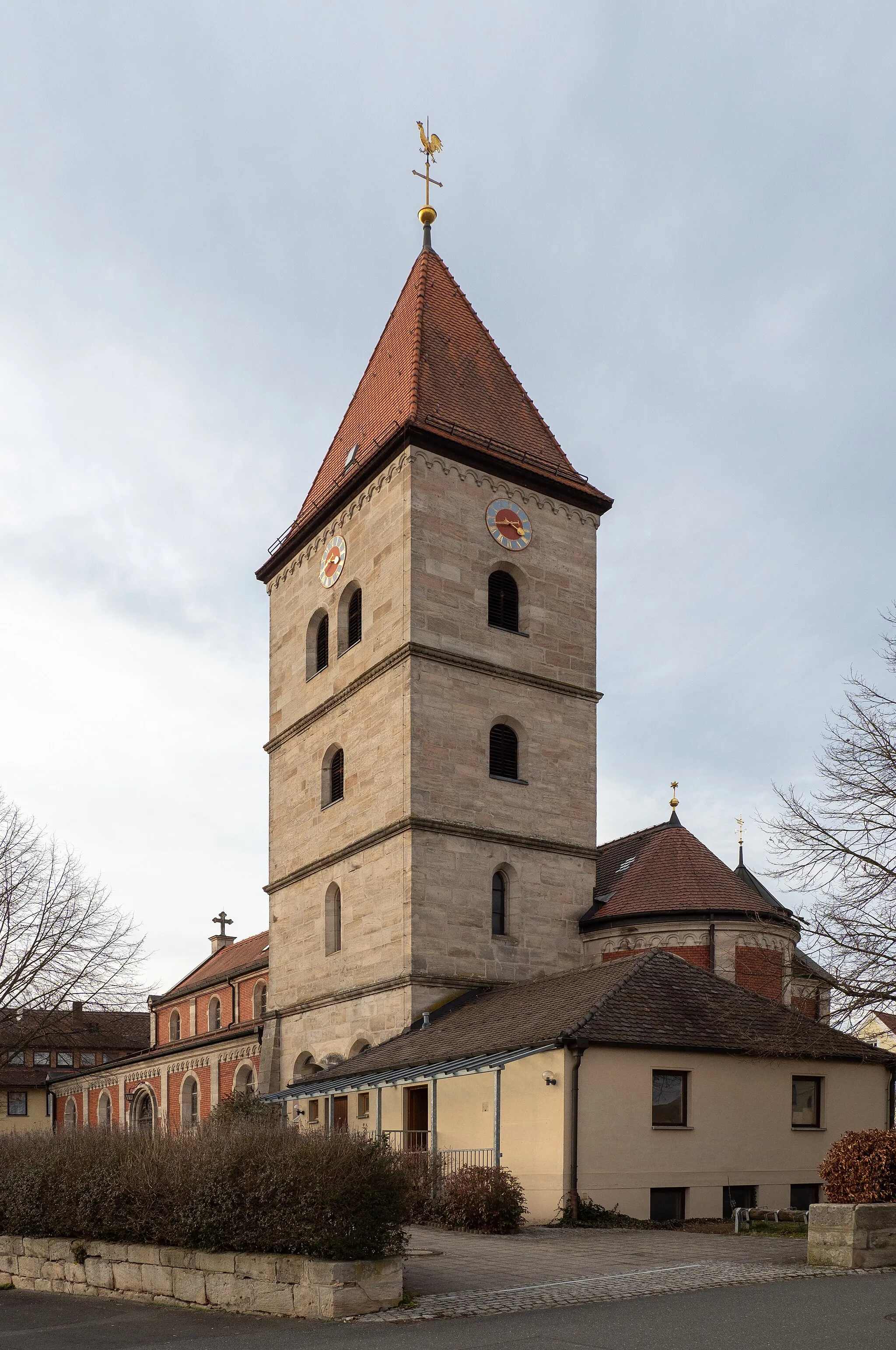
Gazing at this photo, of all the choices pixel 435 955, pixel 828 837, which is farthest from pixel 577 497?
pixel 828 837

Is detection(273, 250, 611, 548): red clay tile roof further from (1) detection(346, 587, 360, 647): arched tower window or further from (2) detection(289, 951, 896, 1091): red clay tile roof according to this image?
(2) detection(289, 951, 896, 1091): red clay tile roof

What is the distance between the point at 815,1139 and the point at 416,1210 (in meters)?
8.27

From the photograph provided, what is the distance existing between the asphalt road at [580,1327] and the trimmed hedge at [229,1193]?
734 millimetres

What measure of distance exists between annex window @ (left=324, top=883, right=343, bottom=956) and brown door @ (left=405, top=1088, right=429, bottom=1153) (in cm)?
648

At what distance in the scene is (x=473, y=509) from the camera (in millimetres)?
31125

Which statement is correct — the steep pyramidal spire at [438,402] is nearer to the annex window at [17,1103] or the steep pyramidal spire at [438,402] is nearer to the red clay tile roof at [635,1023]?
the red clay tile roof at [635,1023]

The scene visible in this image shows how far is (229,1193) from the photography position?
1189 cm

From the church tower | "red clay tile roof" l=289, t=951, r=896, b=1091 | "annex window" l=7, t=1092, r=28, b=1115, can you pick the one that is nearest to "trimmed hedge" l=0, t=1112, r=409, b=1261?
"red clay tile roof" l=289, t=951, r=896, b=1091

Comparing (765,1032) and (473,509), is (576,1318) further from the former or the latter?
(473,509)

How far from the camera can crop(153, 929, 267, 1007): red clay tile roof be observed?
44.3 meters

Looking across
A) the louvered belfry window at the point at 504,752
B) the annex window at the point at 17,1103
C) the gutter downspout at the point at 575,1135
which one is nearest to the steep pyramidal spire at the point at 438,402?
the louvered belfry window at the point at 504,752

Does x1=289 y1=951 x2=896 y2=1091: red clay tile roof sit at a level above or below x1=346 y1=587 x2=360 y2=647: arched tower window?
below

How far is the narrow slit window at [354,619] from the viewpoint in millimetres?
32062

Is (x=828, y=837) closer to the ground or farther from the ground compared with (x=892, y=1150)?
farther from the ground
